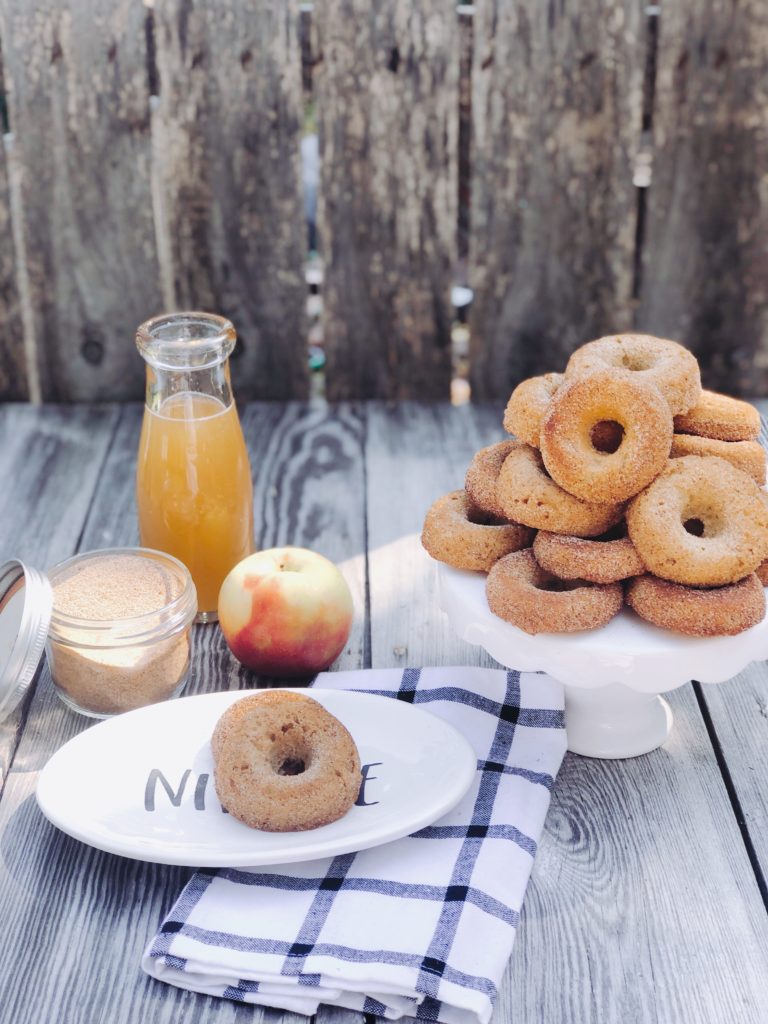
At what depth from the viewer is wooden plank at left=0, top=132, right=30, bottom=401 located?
2.19 meters

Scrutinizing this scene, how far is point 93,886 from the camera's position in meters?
1.16

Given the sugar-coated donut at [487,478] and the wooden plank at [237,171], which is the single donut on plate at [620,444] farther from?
the wooden plank at [237,171]

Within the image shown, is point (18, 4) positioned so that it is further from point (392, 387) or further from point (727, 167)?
point (727, 167)

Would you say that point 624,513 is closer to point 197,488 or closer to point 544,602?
point 544,602

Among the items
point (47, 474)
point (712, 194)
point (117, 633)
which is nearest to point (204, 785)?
point (117, 633)

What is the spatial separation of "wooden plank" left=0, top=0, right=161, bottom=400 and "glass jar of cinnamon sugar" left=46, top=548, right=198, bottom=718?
97cm

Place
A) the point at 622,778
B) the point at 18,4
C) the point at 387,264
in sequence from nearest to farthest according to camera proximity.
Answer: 1. the point at 622,778
2. the point at 18,4
3. the point at 387,264

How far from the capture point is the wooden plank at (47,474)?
1.80m

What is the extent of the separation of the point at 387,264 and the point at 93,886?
1.40 meters

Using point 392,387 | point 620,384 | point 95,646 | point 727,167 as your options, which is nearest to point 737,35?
point 727,167

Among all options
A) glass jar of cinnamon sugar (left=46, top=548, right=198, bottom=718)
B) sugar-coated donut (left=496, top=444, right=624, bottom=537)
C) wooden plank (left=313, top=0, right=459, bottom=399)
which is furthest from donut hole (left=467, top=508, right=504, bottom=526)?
wooden plank (left=313, top=0, right=459, bottom=399)

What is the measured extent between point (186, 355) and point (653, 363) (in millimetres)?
555

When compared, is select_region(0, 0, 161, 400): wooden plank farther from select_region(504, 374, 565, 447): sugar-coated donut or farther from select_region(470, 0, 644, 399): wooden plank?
select_region(504, 374, 565, 447): sugar-coated donut

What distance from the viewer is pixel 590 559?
3.74ft
